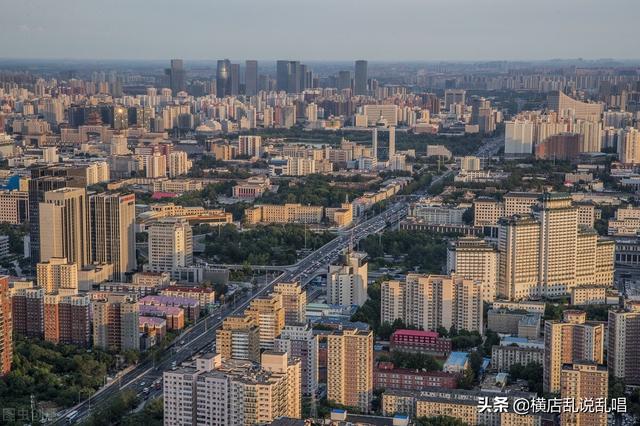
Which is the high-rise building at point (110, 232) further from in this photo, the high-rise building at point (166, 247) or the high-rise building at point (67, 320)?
the high-rise building at point (67, 320)

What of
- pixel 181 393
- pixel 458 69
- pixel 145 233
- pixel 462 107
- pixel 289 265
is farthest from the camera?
pixel 458 69

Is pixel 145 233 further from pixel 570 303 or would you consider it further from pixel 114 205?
pixel 570 303

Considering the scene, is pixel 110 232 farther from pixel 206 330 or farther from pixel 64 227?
pixel 206 330

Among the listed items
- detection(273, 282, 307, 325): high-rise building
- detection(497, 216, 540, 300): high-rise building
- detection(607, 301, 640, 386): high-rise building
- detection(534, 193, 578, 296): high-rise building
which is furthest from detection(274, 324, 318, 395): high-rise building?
detection(534, 193, 578, 296): high-rise building

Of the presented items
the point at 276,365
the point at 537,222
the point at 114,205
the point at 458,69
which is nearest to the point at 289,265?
the point at 114,205

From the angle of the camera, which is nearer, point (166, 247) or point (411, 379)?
point (411, 379)

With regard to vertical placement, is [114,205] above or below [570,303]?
above

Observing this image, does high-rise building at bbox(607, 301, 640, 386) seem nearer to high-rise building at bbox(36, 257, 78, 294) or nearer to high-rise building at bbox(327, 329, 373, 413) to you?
high-rise building at bbox(327, 329, 373, 413)

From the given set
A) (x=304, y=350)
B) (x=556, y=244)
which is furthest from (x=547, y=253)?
(x=304, y=350)
